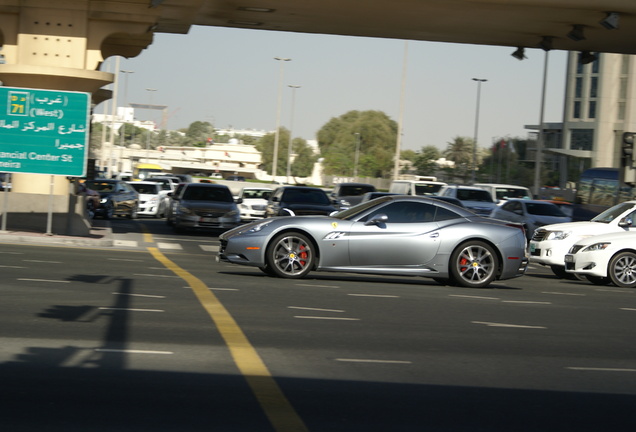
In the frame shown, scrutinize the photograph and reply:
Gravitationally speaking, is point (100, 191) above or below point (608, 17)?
below

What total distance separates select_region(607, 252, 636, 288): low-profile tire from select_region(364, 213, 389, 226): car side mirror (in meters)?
5.36

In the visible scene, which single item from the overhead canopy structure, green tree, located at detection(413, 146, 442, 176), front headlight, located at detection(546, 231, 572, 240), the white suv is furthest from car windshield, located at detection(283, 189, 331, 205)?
green tree, located at detection(413, 146, 442, 176)

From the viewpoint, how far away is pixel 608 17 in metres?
21.6

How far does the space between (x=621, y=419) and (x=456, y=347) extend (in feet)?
8.55

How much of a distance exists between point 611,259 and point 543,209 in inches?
461

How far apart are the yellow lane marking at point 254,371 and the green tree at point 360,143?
11955cm

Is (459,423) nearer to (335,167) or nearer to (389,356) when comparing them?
(389,356)

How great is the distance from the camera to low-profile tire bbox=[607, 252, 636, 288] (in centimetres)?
1719

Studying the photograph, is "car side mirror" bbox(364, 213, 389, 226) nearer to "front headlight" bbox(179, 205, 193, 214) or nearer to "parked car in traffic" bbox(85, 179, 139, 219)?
"front headlight" bbox(179, 205, 193, 214)

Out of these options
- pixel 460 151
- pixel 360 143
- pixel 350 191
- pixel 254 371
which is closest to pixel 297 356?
pixel 254 371

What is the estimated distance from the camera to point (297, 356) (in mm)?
7844

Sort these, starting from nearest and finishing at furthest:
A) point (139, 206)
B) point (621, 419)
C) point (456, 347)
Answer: point (621, 419), point (456, 347), point (139, 206)

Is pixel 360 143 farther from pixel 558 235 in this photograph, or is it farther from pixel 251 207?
pixel 558 235

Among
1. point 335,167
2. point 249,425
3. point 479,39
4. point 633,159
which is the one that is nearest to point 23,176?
point 479,39
